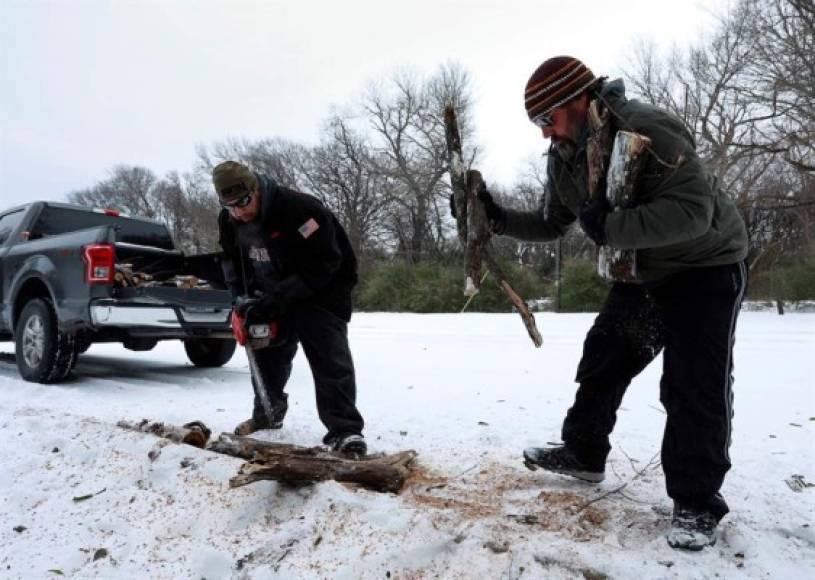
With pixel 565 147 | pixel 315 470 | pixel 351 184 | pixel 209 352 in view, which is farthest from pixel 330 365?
pixel 351 184

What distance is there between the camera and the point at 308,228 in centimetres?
332

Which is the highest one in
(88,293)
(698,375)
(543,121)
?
(543,121)

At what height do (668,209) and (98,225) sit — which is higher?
(98,225)

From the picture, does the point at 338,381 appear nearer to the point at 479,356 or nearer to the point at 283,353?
the point at 283,353

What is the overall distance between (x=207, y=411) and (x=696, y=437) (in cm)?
345

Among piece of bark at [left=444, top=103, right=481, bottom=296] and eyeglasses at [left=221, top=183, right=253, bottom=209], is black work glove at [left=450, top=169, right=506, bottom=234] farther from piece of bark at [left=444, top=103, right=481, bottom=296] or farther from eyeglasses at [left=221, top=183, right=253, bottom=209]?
eyeglasses at [left=221, top=183, right=253, bottom=209]

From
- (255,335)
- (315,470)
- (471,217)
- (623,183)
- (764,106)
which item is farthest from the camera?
(764,106)

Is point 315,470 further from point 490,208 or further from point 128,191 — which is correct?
point 128,191

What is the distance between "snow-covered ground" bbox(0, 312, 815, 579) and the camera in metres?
2.06

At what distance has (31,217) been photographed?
6.36 meters

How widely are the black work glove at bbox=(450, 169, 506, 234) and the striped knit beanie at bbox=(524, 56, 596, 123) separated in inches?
22.0

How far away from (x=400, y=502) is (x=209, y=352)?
506cm

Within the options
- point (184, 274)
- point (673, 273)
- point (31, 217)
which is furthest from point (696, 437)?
point (31, 217)

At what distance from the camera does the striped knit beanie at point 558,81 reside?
2.34 m
